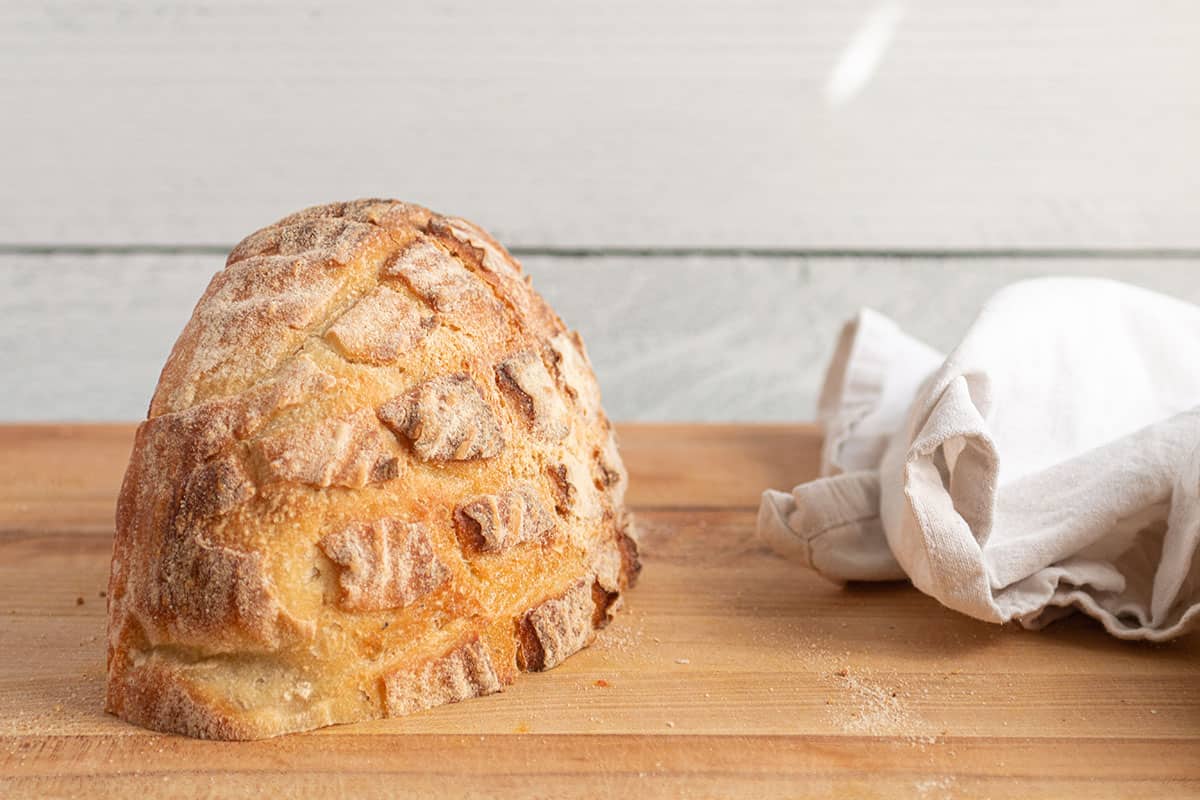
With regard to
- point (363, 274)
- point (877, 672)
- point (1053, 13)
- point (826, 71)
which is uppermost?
point (1053, 13)

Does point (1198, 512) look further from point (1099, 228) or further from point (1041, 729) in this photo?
point (1099, 228)

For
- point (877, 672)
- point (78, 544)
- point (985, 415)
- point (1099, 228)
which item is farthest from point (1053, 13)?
point (78, 544)

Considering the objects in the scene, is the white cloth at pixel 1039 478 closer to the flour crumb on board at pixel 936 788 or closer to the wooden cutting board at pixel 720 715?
the wooden cutting board at pixel 720 715

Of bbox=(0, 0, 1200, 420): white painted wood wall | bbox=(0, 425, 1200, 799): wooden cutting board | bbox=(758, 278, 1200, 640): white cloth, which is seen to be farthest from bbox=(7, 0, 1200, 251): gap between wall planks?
bbox=(0, 425, 1200, 799): wooden cutting board

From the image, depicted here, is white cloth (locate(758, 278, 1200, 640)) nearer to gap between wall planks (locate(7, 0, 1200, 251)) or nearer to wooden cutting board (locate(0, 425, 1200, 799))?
wooden cutting board (locate(0, 425, 1200, 799))

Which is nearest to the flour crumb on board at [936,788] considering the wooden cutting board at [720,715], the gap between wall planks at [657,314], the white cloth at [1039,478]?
the wooden cutting board at [720,715]
